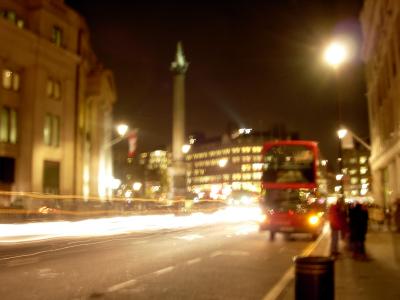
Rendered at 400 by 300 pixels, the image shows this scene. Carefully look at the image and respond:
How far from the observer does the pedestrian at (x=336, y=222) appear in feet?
57.3

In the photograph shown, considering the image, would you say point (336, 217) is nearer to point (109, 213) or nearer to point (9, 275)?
point (9, 275)

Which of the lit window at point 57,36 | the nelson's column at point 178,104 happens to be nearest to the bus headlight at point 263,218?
the lit window at point 57,36

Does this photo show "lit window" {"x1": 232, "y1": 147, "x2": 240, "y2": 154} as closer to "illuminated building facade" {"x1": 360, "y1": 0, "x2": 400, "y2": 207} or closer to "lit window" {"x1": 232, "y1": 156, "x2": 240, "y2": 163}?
"lit window" {"x1": 232, "y1": 156, "x2": 240, "y2": 163}

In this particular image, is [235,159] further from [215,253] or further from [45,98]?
[215,253]

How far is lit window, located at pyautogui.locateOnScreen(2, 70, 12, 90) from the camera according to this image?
42.2 metres

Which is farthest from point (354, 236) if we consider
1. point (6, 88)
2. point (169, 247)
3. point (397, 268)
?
point (6, 88)

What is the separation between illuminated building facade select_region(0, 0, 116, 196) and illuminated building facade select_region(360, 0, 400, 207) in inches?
926

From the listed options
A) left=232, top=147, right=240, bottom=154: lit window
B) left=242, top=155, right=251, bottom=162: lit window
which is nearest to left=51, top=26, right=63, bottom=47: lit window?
left=242, top=155, right=251, bottom=162: lit window

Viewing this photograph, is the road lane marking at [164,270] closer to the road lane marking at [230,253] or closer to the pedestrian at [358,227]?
the road lane marking at [230,253]

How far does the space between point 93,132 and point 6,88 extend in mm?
15366

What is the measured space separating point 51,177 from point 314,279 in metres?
41.9

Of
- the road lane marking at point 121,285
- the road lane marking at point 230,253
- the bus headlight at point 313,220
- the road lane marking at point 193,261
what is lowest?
A: the road lane marking at point 230,253

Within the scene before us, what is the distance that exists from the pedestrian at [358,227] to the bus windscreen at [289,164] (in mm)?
7729

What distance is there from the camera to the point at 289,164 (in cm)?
2573
